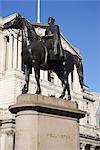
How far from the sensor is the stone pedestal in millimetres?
13547

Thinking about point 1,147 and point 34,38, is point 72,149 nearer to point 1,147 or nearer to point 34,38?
point 34,38

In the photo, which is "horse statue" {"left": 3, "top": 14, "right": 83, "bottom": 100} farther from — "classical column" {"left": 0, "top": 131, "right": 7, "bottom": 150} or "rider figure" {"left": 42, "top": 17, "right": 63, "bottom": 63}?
"classical column" {"left": 0, "top": 131, "right": 7, "bottom": 150}

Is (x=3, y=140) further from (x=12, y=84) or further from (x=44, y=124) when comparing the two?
(x=44, y=124)

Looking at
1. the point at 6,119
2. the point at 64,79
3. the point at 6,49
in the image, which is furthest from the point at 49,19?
the point at 6,49

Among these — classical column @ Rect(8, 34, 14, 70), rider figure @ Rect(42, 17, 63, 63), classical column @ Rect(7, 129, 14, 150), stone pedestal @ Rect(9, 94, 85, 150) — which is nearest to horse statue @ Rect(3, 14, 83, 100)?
rider figure @ Rect(42, 17, 63, 63)

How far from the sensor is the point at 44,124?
1386 centimetres

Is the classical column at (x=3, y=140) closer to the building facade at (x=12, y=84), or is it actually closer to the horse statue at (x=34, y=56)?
the building facade at (x=12, y=84)

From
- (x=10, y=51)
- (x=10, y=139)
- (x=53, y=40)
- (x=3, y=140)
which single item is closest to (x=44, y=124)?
(x=53, y=40)

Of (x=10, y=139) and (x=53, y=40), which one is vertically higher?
(x=53, y=40)

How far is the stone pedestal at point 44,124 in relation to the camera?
13547 mm

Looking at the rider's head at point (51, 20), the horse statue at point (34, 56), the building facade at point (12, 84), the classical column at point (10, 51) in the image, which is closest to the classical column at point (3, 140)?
the building facade at point (12, 84)

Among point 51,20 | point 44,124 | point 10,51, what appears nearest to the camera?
point 44,124

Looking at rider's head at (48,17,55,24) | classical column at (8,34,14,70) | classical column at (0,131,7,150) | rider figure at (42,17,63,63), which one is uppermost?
classical column at (8,34,14,70)

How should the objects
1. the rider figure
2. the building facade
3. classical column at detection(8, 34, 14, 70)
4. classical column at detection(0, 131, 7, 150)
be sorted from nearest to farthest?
the rider figure, classical column at detection(0, 131, 7, 150), the building facade, classical column at detection(8, 34, 14, 70)
